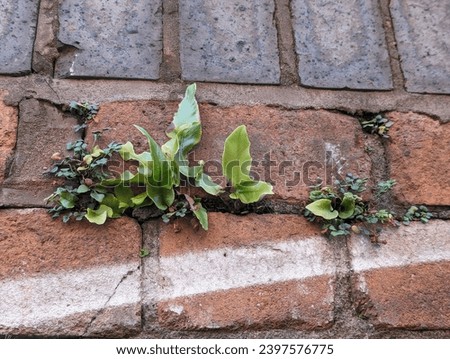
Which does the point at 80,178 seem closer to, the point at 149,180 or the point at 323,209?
the point at 149,180

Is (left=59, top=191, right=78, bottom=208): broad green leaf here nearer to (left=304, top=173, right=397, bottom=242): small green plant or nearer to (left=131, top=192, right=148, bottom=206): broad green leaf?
(left=131, top=192, right=148, bottom=206): broad green leaf

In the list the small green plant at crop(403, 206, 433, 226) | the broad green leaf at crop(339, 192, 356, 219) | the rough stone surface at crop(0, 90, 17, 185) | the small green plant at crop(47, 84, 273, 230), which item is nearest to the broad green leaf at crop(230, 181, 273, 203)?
the small green plant at crop(47, 84, 273, 230)

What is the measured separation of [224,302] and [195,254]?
8 centimetres

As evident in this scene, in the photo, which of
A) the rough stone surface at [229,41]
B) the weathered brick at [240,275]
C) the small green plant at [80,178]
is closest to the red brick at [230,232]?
the weathered brick at [240,275]

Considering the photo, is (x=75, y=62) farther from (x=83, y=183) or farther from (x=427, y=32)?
(x=427, y=32)

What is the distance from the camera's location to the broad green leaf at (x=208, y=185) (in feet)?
2.90

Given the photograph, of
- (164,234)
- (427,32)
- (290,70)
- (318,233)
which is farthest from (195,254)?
(427,32)

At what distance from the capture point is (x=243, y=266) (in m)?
0.87

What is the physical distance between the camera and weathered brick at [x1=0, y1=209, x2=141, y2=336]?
2.67 feet

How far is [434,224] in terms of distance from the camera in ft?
3.07

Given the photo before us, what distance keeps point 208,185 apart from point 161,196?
0.22 ft

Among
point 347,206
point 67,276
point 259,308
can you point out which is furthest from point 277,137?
point 67,276

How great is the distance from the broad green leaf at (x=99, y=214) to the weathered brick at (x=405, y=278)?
35cm

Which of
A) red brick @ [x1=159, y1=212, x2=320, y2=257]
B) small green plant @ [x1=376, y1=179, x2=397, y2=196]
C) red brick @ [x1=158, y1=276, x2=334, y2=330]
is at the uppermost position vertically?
small green plant @ [x1=376, y1=179, x2=397, y2=196]
